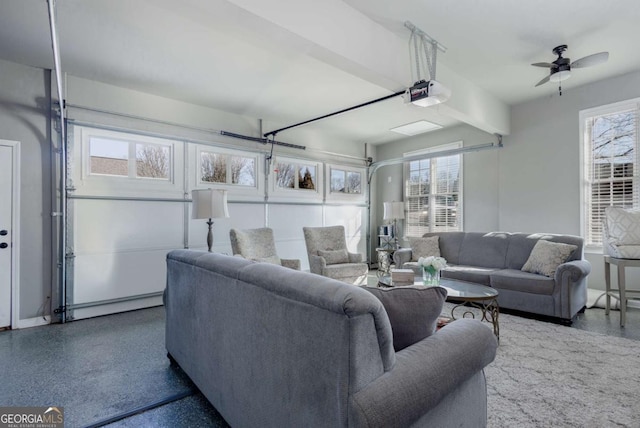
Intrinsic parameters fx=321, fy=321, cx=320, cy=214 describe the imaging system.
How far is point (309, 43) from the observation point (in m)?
2.41

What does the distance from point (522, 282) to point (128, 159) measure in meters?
4.93

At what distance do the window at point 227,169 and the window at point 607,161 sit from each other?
193 inches

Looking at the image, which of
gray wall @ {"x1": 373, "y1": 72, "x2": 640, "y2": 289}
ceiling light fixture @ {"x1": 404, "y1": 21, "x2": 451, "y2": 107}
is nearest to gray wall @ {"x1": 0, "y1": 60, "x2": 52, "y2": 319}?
ceiling light fixture @ {"x1": 404, "y1": 21, "x2": 451, "y2": 107}

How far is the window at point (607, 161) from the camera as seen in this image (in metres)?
4.16

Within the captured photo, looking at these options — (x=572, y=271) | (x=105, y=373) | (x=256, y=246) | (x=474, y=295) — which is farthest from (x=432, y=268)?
(x=105, y=373)

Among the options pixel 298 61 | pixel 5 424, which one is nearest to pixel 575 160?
pixel 298 61

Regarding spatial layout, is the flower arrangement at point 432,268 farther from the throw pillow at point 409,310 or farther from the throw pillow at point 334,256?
the throw pillow at point 334,256

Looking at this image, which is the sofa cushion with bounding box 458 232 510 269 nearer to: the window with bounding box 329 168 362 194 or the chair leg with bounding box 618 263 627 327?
the chair leg with bounding box 618 263 627 327

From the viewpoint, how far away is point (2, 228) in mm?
3318

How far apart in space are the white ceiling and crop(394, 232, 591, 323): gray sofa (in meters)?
1.76

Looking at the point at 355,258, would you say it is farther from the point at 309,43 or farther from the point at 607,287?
the point at 309,43

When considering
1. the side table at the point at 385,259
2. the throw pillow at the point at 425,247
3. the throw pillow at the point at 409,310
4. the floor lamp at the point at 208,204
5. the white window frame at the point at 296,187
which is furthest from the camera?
the side table at the point at 385,259

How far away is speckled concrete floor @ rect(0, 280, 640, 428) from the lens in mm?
1883

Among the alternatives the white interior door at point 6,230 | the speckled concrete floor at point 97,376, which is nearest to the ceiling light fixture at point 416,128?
the speckled concrete floor at point 97,376
